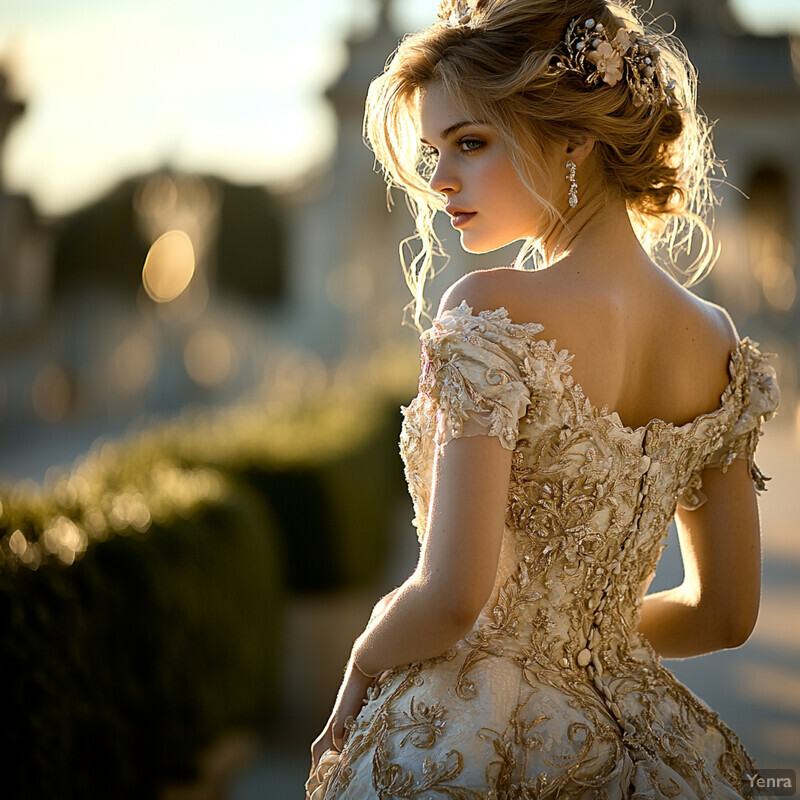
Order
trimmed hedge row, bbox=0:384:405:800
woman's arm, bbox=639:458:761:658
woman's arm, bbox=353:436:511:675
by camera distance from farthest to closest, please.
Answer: trimmed hedge row, bbox=0:384:405:800, woman's arm, bbox=639:458:761:658, woman's arm, bbox=353:436:511:675

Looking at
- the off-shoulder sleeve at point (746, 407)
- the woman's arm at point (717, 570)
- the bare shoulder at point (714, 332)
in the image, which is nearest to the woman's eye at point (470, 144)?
the bare shoulder at point (714, 332)

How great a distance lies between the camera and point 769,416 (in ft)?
6.58

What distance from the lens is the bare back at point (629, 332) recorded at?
1685mm

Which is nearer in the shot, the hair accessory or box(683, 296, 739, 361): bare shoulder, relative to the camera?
the hair accessory

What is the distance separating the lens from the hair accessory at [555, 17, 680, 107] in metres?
1.76

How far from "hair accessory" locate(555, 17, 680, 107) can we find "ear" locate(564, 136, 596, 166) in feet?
0.30

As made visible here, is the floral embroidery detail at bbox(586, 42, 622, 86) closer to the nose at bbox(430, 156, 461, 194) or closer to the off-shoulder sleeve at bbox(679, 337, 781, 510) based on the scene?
the nose at bbox(430, 156, 461, 194)

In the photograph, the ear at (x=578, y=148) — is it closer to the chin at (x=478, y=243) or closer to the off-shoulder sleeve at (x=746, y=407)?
the chin at (x=478, y=243)

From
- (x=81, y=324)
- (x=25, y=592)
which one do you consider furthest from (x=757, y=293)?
(x=25, y=592)

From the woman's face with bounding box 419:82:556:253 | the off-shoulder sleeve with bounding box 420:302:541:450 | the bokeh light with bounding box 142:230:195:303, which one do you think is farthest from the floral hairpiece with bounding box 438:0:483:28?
the bokeh light with bounding box 142:230:195:303

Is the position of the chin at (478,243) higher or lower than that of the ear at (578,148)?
lower

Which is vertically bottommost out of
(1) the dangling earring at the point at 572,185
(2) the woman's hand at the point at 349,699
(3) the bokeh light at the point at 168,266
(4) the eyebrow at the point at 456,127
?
(3) the bokeh light at the point at 168,266

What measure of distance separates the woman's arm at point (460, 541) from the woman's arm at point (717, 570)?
1.98 feet

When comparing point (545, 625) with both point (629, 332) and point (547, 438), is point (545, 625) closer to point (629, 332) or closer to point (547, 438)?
point (547, 438)
